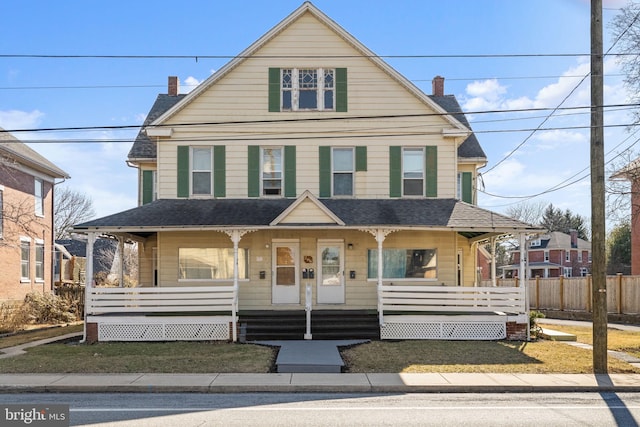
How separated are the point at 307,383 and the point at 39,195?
72.7 ft

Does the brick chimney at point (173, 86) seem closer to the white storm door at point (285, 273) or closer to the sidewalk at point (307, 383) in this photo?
the white storm door at point (285, 273)

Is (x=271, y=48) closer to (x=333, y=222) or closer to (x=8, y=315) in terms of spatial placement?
(x=333, y=222)

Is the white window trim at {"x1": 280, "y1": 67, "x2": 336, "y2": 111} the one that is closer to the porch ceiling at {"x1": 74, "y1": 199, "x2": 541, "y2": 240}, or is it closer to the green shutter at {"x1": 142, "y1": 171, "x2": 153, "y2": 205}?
the porch ceiling at {"x1": 74, "y1": 199, "x2": 541, "y2": 240}

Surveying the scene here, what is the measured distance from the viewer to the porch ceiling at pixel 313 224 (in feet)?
51.9

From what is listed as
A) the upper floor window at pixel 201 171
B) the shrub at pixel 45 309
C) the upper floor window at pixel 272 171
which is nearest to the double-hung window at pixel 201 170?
the upper floor window at pixel 201 171

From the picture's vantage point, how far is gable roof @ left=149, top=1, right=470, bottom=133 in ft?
58.5

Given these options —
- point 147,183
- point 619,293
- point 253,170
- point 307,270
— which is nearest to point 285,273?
point 307,270

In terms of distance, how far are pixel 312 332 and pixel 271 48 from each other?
9.38 metres

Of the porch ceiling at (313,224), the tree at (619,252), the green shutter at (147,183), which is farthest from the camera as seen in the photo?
the tree at (619,252)

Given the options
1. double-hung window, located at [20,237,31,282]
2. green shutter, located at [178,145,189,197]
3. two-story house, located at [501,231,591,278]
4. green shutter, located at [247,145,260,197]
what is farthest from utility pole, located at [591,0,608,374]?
two-story house, located at [501,231,591,278]

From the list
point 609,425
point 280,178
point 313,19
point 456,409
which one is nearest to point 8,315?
point 280,178

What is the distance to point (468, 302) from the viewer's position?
15898 millimetres

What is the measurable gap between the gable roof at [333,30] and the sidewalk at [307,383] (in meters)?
9.49

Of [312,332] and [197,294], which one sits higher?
[197,294]
